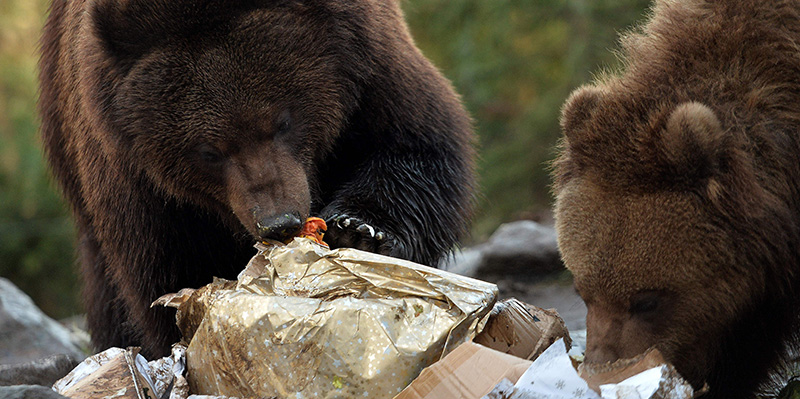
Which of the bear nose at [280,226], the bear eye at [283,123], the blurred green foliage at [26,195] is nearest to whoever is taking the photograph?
the bear nose at [280,226]

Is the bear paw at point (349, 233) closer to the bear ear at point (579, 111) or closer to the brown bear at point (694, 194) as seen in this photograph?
the brown bear at point (694, 194)

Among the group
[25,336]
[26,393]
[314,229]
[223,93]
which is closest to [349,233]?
[314,229]

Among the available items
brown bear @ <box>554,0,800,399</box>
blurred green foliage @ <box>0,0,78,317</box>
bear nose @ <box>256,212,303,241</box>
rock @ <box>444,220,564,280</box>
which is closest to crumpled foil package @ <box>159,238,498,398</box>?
bear nose @ <box>256,212,303,241</box>

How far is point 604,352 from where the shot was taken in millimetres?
3143

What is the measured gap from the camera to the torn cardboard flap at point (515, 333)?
10.3 feet

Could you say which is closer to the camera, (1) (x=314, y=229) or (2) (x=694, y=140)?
(2) (x=694, y=140)

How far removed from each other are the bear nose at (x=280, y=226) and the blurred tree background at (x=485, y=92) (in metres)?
5.94

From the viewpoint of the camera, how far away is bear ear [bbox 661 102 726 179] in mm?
2873

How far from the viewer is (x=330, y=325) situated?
2928 millimetres

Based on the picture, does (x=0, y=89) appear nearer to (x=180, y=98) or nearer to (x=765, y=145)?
(x=180, y=98)

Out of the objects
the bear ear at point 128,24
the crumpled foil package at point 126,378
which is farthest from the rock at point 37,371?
the bear ear at point 128,24

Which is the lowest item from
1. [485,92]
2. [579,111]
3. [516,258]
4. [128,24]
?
[485,92]

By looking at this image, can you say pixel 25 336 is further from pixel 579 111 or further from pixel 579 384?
pixel 579 384

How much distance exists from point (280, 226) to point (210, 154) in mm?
562
